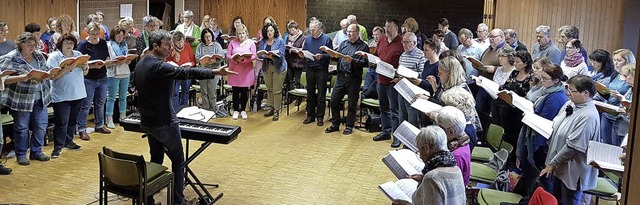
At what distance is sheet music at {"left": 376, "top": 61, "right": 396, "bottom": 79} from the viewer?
25.9 ft

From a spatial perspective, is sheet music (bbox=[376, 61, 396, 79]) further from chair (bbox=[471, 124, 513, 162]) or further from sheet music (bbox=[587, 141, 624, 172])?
sheet music (bbox=[587, 141, 624, 172])

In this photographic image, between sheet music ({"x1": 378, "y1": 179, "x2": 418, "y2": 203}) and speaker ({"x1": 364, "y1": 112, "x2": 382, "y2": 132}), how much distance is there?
4.69 meters

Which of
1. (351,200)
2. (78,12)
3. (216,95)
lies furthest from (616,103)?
(78,12)

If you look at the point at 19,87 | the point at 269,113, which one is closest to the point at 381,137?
the point at 269,113

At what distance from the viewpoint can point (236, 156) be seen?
7.68m

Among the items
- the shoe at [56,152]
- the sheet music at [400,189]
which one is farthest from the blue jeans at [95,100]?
the sheet music at [400,189]

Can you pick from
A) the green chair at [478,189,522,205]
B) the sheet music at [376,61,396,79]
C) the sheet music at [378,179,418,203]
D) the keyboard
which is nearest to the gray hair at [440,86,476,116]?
the green chair at [478,189,522,205]

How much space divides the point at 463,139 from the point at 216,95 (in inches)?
258

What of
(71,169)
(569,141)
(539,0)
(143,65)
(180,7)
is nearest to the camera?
(569,141)

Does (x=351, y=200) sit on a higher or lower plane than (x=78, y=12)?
lower

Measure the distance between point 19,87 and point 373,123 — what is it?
4543mm

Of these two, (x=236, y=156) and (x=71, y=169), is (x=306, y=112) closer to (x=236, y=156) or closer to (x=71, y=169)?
(x=236, y=156)

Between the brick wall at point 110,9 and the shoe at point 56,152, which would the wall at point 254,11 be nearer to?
the brick wall at point 110,9

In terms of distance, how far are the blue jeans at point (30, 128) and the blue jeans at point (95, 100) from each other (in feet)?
2.90
